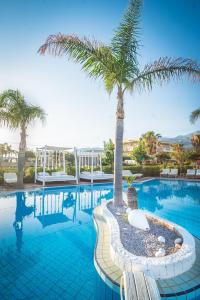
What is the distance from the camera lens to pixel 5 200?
1033 centimetres

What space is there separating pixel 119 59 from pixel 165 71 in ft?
5.96

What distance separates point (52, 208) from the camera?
9.32m

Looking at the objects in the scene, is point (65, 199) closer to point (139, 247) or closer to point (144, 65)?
point (139, 247)

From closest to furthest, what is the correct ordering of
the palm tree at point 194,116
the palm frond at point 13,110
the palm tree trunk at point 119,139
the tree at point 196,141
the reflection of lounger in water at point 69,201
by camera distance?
1. the palm tree trunk at point 119,139
2. the reflection of lounger in water at point 69,201
3. the palm frond at point 13,110
4. the palm tree at point 194,116
5. the tree at point 196,141

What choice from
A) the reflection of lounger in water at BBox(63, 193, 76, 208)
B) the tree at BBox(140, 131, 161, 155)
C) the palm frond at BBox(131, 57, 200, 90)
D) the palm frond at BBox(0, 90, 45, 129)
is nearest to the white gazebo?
the palm frond at BBox(0, 90, 45, 129)

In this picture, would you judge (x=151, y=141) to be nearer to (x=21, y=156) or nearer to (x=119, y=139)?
(x=21, y=156)

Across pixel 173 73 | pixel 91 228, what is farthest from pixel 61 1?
pixel 91 228

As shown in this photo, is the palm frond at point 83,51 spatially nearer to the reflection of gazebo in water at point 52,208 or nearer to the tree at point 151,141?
the reflection of gazebo in water at point 52,208

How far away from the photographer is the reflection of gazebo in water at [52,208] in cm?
753

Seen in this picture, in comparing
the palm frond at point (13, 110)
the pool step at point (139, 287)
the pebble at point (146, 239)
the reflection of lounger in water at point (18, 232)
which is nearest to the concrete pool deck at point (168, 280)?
the pebble at point (146, 239)

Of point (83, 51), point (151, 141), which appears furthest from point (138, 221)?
point (151, 141)

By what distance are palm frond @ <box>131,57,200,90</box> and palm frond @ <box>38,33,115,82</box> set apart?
4.42 ft

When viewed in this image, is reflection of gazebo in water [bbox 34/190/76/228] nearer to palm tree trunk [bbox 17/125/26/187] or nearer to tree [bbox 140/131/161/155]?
palm tree trunk [bbox 17/125/26/187]

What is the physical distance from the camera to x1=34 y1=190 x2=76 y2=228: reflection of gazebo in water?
7.53 meters
